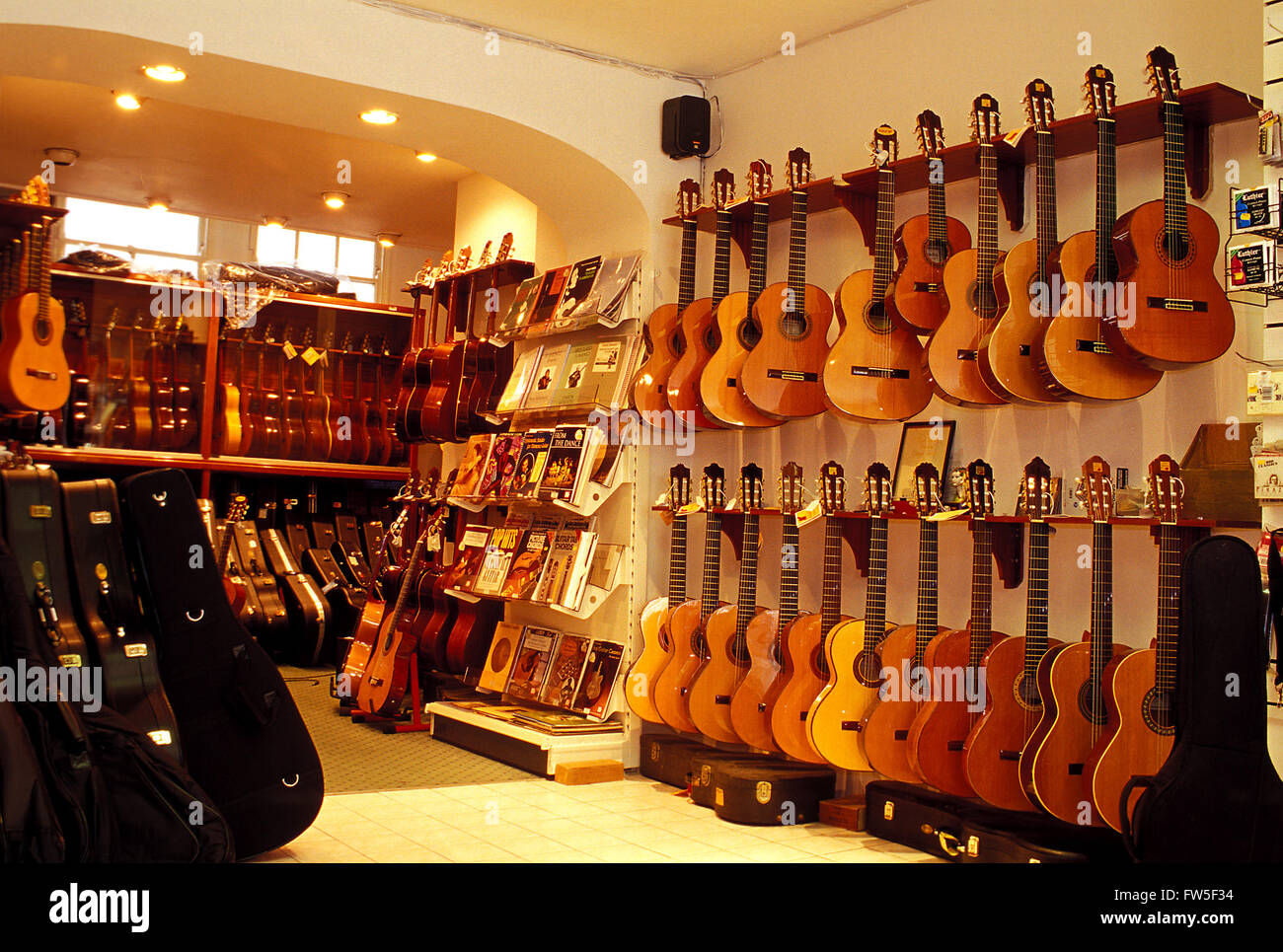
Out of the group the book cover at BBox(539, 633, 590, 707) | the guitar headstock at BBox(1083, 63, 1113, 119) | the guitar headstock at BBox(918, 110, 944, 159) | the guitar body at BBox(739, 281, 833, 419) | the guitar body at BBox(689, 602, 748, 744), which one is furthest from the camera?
the book cover at BBox(539, 633, 590, 707)

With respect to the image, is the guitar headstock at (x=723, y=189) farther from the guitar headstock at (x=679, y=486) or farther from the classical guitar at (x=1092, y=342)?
the classical guitar at (x=1092, y=342)

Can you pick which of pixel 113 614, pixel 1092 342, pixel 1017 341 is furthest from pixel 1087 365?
pixel 113 614

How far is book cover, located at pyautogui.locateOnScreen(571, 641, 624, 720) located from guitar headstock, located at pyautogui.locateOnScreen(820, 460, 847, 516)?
4.25 feet

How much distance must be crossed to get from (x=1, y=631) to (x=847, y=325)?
2706 millimetres

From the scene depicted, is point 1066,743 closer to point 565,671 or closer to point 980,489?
point 980,489

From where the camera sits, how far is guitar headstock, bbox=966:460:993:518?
12.7 ft

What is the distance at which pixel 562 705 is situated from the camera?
5289mm

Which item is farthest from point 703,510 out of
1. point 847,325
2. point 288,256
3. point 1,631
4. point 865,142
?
point 288,256

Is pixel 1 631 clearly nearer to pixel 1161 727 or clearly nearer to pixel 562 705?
pixel 562 705

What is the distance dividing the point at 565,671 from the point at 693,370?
150 centimetres

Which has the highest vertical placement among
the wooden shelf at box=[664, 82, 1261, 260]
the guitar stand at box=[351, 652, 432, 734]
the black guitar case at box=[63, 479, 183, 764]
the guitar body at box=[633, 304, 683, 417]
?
the wooden shelf at box=[664, 82, 1261, 260]

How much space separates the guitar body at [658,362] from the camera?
495cm

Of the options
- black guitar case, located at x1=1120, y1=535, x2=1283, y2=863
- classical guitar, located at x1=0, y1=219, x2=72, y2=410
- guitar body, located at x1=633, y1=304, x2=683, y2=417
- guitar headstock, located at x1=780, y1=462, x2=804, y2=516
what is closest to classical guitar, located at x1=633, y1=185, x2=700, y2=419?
guitar body, located at x1=633, y1=304, x2=683, y2=417

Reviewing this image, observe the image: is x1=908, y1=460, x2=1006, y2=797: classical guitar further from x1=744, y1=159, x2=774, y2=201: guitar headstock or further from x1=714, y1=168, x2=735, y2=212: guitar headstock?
x1=714, y1=168, x2=735, y2=212: guitar headstock
